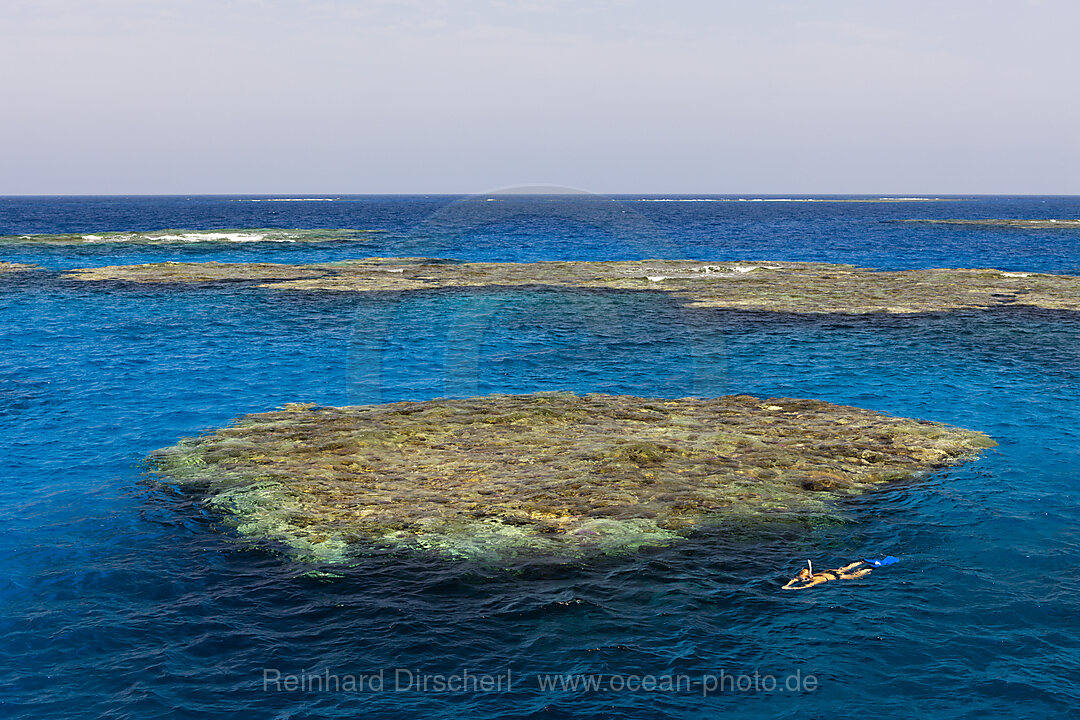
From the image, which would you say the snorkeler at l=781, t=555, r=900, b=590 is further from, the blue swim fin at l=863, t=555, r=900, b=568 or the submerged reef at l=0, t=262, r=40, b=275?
the submerged reef at l=0, t=262, r=40, b=275

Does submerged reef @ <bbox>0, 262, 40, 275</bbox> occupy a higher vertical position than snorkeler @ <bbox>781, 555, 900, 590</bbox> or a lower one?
higher

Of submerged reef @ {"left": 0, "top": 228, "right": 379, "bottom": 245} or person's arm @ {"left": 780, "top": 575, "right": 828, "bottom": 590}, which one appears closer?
person's arm @ {"left": 780, "top": 575, "right": 828, "bottom": 590}

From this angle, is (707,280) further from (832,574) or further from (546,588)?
(546,588)

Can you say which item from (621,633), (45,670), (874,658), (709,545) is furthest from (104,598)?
(874,658)

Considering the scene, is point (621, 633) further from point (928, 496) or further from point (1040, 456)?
point (1040, 456)

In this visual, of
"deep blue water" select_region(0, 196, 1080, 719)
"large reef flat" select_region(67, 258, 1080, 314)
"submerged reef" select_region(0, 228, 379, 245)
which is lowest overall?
"deep blue water" select_region(0, 196, 1080, 719)

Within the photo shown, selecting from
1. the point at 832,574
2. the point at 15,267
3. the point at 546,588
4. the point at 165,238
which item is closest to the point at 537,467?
the point at 546,588

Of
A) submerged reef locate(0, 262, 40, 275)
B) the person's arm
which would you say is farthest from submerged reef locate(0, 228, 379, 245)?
the person's arm
